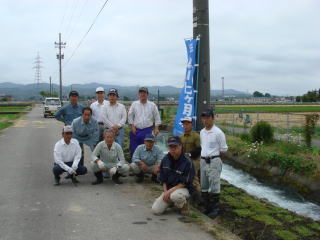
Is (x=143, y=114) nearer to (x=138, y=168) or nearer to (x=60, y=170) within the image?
(x=138, y=168)

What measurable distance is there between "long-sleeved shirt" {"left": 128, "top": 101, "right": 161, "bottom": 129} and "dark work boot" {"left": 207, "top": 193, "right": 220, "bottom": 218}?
212 cm

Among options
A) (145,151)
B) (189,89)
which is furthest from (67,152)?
(189,89)

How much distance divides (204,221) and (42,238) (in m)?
2.23

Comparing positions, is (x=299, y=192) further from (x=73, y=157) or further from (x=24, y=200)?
(x=24, y=200)

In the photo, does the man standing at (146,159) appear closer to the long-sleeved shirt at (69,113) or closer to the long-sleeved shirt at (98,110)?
the long-sleeved shirt at (98,110)

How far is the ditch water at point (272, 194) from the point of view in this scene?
8.57 meters

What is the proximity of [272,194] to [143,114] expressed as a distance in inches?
159

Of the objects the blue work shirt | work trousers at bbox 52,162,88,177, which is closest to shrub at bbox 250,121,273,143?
work trousers at bbox 52,162,88,177

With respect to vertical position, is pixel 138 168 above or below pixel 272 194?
above

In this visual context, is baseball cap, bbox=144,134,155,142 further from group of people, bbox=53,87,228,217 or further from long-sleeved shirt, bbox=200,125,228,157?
long-sleeved shirt, bbox=200,125,228,157

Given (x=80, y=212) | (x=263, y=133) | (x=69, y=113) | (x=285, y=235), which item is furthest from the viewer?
(x=263, y=133)

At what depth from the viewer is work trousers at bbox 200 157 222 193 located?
258 inches

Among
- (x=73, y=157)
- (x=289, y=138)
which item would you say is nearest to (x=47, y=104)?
(x=289, y=138)

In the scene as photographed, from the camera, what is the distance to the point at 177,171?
20.4ft
